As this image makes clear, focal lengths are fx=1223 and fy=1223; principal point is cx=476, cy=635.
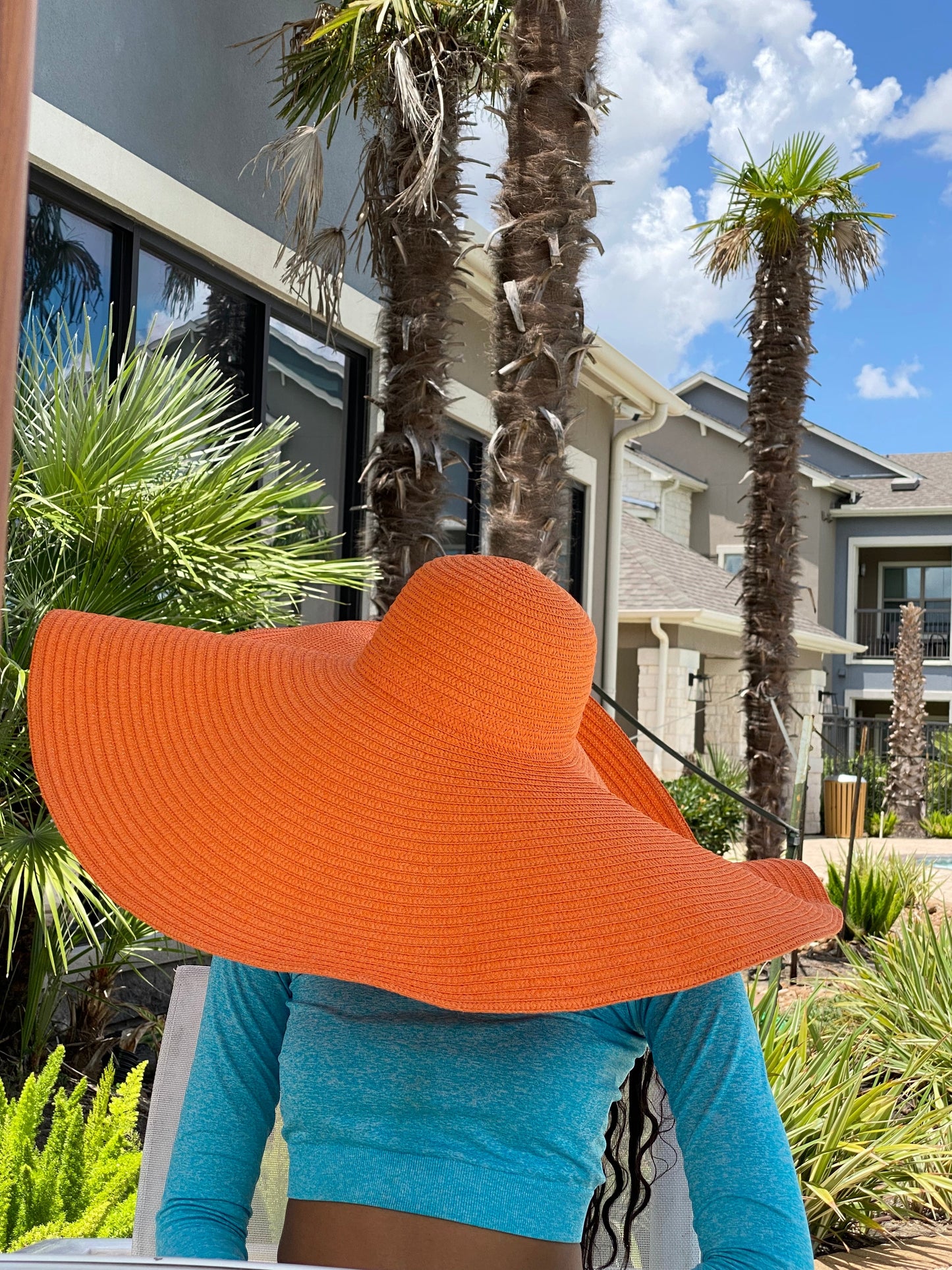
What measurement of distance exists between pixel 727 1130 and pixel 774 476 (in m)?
9.48

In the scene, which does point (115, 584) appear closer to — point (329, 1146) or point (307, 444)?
point (329, 1146)

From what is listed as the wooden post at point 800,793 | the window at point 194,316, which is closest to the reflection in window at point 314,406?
the window at point 194,316

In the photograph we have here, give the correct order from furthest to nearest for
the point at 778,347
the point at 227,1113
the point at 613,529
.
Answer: the point at 613,529 → the point at 778,347 → the point at 227,1113

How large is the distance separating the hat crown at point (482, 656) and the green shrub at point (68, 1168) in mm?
1468

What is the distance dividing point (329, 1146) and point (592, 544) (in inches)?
436

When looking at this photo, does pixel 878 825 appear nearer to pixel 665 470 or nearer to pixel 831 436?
pixel 665 470

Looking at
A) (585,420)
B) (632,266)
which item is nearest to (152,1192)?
(585,420)

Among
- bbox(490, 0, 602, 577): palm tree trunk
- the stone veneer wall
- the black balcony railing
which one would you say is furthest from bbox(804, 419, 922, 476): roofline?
bbox(490, 0, 602, 577): palm tree trunk

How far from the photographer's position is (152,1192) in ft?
6.86

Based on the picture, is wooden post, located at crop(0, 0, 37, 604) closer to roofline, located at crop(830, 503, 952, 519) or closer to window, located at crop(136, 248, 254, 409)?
window, located at crop(136, 248, 254, 409)

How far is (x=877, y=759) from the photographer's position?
23844 mm

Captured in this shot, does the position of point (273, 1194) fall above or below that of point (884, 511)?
below

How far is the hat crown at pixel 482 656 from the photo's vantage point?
1625 millimetres

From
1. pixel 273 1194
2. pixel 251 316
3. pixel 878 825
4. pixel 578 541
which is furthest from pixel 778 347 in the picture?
pixel 878 825
